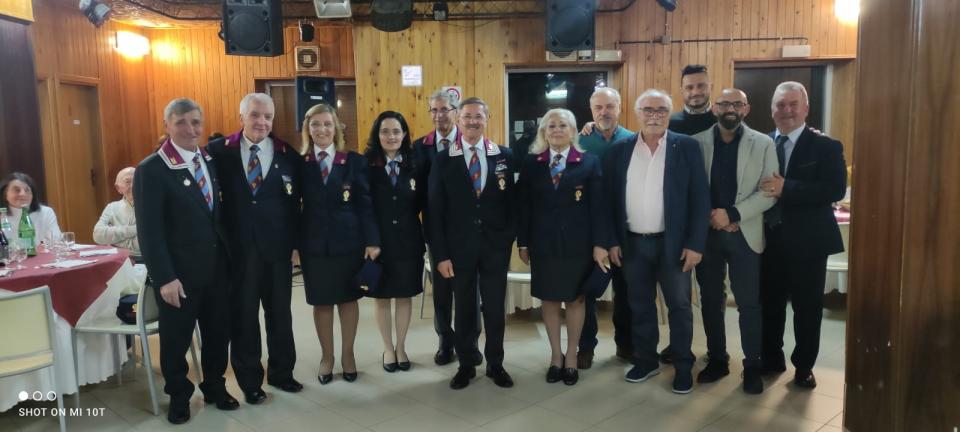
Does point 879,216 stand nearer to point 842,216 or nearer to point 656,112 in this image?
point 656,112

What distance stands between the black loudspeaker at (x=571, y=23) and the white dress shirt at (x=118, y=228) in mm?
3733

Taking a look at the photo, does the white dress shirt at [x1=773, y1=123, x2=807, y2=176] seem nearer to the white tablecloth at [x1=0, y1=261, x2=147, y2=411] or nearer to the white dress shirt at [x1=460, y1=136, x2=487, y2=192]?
the white dress shirt at [x1=460, y1=136, x2=487, y2=192]

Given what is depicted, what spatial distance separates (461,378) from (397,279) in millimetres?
637

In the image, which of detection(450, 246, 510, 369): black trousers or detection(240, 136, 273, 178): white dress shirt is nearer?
detection(240, 136, 273, 178): white dress shirt

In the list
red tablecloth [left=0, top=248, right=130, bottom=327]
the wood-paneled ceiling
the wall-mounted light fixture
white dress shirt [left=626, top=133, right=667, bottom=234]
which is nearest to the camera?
red tablecloth [left=0, top=248, right=130, bottom=327]

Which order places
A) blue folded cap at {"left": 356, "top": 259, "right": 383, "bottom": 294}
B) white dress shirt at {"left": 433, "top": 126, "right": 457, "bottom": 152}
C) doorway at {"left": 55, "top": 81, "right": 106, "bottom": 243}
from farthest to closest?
doorway at {"left": 55, "top": 81, "right": 106, "bottom": 243}, white dress shirt at {"left": 433, "top": 126, "right": 457, "bottom": 152}, blue folded cap at {"left": 356, "top": 259, "right": 383, "bottom": 294}

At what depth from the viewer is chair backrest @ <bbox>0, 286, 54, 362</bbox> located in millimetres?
2658

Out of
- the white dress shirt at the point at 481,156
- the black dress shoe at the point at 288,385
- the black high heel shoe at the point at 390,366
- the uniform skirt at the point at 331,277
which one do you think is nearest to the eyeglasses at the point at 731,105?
the white dress shirt at the point at 481,156

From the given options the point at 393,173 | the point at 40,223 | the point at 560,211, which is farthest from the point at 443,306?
the point at 40,223

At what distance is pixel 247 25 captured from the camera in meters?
5.45

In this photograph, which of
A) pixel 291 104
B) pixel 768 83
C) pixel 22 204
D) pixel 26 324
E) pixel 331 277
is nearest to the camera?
pixel 26 324

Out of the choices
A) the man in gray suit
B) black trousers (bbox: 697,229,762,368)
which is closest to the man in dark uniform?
the man in gray suit

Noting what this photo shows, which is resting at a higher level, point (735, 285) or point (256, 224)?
point (256, 224)

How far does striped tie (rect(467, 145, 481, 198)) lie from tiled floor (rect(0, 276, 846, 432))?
3.53 feet
